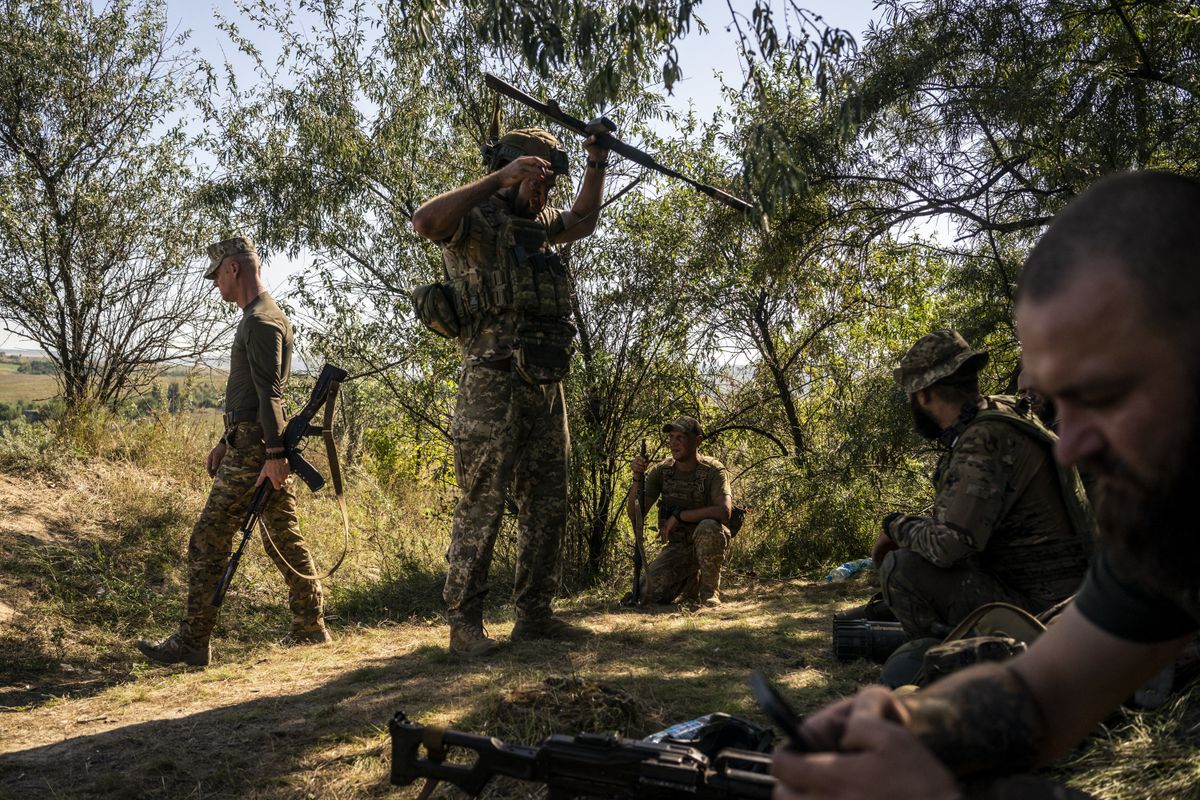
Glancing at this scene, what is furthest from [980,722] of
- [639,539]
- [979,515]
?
[639,539]

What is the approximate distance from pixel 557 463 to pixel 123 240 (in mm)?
5917

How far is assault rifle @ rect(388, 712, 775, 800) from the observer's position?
1.79m

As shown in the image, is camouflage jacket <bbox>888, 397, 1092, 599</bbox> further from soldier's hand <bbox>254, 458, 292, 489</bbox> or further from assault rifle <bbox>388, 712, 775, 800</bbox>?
soldier's hand <bbox>254, 458, 292, 489</bbox>

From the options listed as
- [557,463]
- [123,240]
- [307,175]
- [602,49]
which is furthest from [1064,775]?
[123,240]

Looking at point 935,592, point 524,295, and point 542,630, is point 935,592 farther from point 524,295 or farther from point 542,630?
point 524,295

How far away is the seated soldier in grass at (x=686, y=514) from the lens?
6.62 meters

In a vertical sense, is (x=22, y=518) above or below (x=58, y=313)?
below

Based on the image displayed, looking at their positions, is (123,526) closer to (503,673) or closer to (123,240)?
(123,240)

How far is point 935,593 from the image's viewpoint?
12.6 feet

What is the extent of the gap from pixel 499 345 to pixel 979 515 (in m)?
2.53

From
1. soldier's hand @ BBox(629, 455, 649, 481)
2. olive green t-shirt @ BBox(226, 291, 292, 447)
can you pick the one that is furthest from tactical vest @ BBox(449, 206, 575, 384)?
soldier's hand @ BBox(629, 455, 649, 481)

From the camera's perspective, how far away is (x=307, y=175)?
715cm

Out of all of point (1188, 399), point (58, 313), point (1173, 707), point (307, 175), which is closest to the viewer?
point (1188, 399)

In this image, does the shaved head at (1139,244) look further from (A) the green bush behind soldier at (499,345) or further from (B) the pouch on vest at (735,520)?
(B) the pouch on vest at (735,520)
